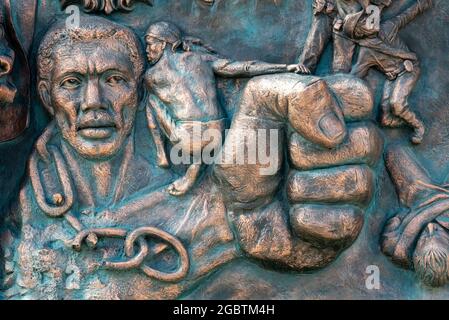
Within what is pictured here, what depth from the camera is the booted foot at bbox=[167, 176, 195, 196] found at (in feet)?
7.85

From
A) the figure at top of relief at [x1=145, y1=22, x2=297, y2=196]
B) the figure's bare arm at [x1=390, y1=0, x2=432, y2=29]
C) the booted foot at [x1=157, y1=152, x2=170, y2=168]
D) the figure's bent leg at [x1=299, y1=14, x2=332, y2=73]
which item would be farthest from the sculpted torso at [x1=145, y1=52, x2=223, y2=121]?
the figure's bare arm at [x1=390, y1=0, x2=432, y2=29]

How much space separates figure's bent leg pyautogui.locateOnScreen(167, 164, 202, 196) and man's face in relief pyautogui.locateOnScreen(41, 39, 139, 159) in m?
0.17

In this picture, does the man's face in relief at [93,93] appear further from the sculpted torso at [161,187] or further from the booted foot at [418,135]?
the booted foot at [418,135]

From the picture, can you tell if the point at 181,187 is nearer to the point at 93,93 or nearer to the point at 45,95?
the point at 93,93

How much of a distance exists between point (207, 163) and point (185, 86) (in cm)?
20

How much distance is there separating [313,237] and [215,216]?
249 mm

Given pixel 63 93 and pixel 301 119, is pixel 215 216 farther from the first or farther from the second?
pixel 63 93

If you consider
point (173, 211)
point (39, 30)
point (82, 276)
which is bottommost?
point (82, 276)

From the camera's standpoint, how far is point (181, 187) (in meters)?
2.40

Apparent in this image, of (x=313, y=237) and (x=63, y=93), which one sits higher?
(x=63, y=93)

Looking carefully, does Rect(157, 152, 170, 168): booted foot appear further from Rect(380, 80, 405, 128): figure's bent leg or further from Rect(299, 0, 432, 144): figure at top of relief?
Rect(380, 80, 405, 128): figure's bent leg

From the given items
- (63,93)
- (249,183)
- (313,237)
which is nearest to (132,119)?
(63,93)

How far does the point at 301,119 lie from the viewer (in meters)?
2.29

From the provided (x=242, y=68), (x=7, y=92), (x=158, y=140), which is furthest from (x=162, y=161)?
(x=7, y=92)
